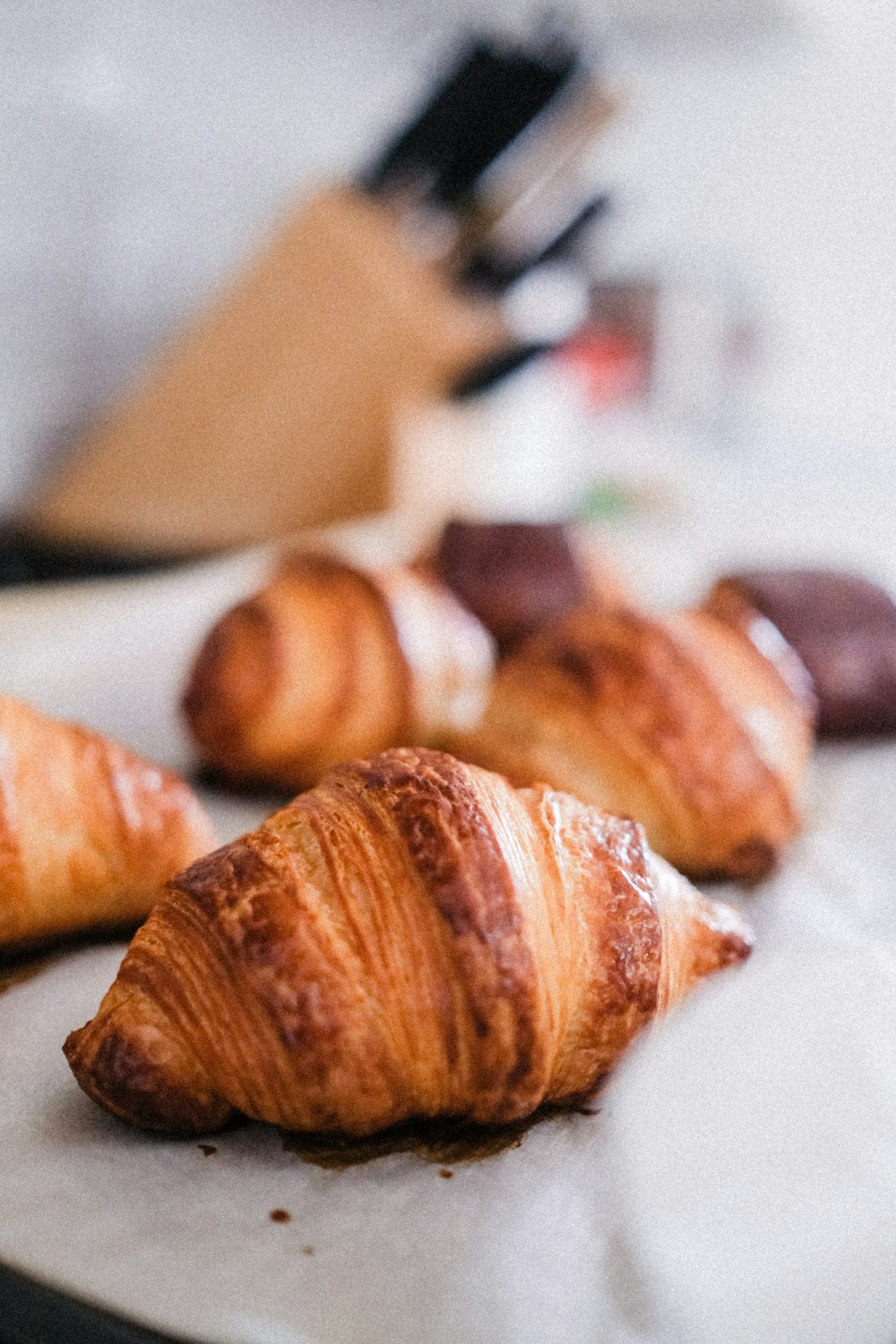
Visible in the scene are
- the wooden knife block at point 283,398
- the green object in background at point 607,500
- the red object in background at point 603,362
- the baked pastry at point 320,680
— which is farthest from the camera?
the red object in background at point 603,362

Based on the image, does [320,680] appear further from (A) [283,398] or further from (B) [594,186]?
(B) [594,186]

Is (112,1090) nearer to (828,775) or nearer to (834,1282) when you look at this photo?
(834,1282)

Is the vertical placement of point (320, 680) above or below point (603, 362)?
below

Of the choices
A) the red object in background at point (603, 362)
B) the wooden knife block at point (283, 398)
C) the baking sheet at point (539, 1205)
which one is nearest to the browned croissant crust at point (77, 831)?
the baking sheet at point (539, 1205)

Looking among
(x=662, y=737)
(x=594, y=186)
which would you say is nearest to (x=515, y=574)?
(x=662, y=737)

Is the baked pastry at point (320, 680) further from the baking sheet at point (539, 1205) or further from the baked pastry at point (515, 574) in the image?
the baking sheet at point (539, 1205)
